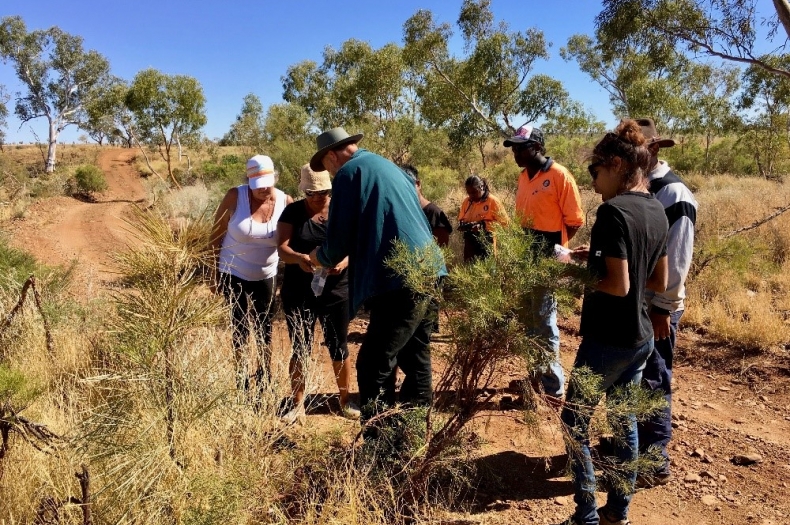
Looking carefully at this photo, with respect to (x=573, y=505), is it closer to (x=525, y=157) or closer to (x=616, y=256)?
(x=616, y=256)

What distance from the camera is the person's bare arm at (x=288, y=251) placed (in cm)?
311

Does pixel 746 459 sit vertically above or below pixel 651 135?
below

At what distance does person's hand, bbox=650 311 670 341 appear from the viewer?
8.55ft

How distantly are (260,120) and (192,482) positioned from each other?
87.6 ft

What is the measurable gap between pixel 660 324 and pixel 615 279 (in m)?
0.85

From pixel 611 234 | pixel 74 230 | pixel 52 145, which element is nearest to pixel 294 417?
pixel 611 234

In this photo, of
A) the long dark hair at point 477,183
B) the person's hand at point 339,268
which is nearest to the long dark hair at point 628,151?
the person's hand at point 339,268

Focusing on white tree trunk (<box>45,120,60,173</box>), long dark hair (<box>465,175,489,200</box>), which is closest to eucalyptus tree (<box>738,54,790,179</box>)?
long dark hair (<box>465,175,489,200</box>)

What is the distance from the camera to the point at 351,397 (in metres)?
3.83

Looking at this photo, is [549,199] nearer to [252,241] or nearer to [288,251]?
[288,251]

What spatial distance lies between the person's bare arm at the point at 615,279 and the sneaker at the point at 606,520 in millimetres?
1126

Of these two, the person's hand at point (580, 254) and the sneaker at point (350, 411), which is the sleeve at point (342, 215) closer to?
the person's hand at point (580, 254)

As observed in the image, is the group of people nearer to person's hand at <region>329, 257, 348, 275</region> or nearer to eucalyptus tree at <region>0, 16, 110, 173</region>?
person's hand at <region>329, 257, 348, 275</region>

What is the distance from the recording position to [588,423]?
6.84 feet
